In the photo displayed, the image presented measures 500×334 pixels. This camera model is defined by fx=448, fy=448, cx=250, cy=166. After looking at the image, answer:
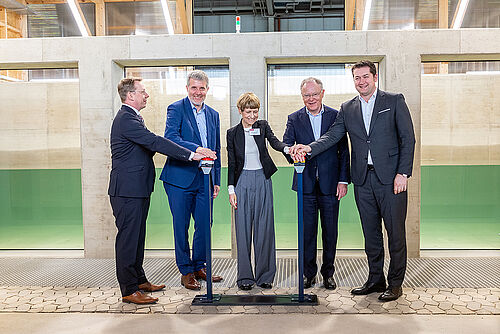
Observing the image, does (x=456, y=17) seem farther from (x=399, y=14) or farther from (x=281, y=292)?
(x=281, y=292)

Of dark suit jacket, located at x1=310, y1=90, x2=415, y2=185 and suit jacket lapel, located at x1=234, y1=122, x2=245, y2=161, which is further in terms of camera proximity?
suit jacket lapel, located at x1=234, y1=122, x2=245, y2=161

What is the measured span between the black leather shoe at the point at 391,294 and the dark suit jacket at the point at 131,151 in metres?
1.97

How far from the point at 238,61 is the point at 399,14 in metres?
2.00

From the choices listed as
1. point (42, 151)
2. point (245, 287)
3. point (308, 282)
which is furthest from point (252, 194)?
point (42, 151)

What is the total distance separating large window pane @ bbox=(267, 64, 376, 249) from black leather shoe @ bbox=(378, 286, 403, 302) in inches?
61.1

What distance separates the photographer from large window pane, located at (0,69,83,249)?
530 cm

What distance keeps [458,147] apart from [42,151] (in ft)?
16.0

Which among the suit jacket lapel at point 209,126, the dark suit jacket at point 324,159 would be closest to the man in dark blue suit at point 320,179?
the dark suit jacket at point 324,159

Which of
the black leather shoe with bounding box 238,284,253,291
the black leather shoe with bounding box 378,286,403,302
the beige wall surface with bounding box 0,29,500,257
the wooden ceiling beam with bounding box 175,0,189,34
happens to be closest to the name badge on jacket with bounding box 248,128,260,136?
the beige wall surface with bounding box 0,29,500,257

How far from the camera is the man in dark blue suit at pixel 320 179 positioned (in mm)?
3719

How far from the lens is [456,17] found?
491 cm

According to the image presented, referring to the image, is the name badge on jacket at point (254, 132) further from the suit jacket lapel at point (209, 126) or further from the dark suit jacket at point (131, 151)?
the dark suit jacket at point (131, 151)

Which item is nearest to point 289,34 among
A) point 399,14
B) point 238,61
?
point 238,61

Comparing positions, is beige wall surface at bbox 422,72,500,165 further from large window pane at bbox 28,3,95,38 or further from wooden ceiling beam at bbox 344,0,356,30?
large window pane at bbox 28,3,95,38
